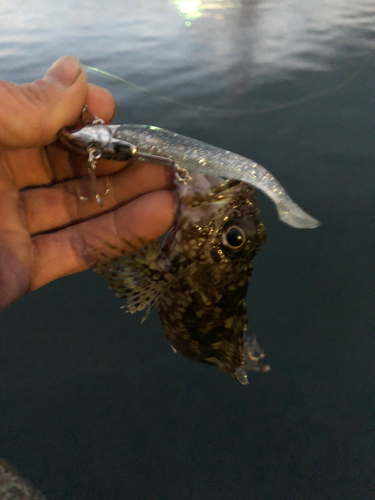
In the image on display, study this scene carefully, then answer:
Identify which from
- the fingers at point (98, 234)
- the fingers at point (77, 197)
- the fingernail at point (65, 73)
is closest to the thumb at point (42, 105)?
the fingernail at point (65, 73)

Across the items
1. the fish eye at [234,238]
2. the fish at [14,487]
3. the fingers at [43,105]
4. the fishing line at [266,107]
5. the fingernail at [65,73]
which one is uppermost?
the fingernail at [65,73]

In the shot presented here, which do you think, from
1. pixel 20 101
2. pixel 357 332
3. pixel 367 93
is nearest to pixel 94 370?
pixel 20 101

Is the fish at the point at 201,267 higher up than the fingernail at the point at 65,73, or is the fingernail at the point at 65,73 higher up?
the fingernail at the point at 65,73

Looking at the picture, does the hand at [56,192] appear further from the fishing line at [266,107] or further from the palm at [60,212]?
the fishing line at [266,107]

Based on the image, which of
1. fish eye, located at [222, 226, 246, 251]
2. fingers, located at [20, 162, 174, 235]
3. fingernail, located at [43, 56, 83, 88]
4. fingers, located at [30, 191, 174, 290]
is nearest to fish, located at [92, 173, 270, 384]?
fish eye, located at [222, 226, 246, 251]

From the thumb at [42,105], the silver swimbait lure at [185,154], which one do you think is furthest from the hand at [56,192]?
the silver swimbait lure at [185,154]

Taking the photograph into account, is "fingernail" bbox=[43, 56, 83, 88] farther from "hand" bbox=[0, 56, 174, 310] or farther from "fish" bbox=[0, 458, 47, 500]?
"fish" bbox=[0, 458, 47, 500]

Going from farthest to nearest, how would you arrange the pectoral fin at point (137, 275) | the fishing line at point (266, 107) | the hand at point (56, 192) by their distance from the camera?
the fishing line at point (266, 107) → the pectoral fin at point (137, 275) → the hand at point (56, 192)

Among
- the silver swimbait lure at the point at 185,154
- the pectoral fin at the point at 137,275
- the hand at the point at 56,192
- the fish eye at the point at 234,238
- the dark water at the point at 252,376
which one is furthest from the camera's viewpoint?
the dark water at the point at 252,376

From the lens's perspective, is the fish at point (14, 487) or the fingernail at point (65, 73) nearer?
the fingernail at point (65, 73)
